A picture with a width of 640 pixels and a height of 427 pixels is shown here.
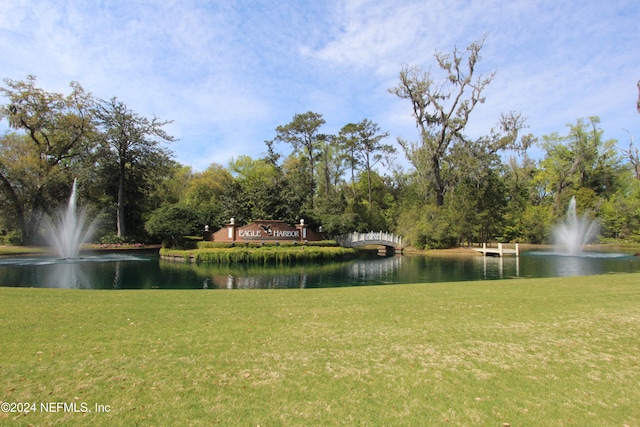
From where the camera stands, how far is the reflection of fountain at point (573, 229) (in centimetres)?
4359

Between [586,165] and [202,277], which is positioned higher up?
[586,165]

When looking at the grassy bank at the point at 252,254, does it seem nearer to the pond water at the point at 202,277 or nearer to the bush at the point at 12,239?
the pond water at the point at 202,277

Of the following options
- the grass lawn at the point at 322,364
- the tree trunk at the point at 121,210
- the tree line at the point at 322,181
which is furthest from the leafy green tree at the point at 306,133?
the grass lawn at the point at 322,364

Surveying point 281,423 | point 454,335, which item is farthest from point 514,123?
point 281,423

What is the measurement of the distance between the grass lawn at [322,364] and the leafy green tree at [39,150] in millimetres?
37403

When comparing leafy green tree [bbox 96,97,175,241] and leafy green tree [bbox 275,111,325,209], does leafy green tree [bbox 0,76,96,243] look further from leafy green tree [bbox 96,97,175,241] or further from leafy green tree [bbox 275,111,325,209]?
leafy green tree [bbox 275,111,325,209]

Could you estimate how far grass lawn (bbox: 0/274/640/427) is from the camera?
385 cm

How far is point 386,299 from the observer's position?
10.1 m

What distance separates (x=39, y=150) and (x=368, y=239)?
1456 inches

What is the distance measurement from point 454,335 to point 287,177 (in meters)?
47.0

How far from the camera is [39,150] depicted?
4234 centimetres

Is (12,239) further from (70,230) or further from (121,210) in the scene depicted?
(121,210)

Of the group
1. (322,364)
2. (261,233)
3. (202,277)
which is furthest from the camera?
(261,233)

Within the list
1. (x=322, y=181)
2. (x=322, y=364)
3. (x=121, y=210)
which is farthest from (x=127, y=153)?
(x=322, y=364)
